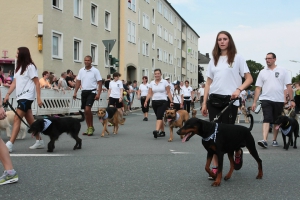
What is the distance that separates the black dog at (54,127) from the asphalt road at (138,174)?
0.32 metres

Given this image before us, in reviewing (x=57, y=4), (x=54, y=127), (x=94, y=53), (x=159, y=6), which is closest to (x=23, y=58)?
(x=54, y=127)

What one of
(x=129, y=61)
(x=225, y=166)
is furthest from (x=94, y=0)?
(x=225, y=166)

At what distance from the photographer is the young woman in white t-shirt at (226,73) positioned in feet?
18.0

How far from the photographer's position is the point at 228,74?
5492 millimetres

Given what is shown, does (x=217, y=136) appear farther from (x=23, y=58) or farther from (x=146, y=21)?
(x=146, y=21)

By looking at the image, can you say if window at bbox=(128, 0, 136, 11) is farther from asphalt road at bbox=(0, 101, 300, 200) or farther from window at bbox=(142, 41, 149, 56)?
asphalt road at bbox=(0, 101, 300, 200)

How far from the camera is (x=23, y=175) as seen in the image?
570 cm

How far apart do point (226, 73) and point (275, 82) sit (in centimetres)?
335

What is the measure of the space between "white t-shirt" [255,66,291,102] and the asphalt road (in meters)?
1.14

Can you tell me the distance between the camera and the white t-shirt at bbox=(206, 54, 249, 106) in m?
5.50

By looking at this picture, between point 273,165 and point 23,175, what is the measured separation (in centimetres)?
395

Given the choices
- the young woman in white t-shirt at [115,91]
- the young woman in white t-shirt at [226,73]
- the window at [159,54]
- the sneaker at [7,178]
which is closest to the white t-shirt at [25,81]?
the sneaker at [7,178]

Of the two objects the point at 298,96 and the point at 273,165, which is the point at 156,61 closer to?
the point at 298,96

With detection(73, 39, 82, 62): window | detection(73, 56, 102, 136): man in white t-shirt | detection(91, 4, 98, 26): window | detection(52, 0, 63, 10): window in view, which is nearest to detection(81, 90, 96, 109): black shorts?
detection(73, 56, 102, 136): man in white t-shirt
